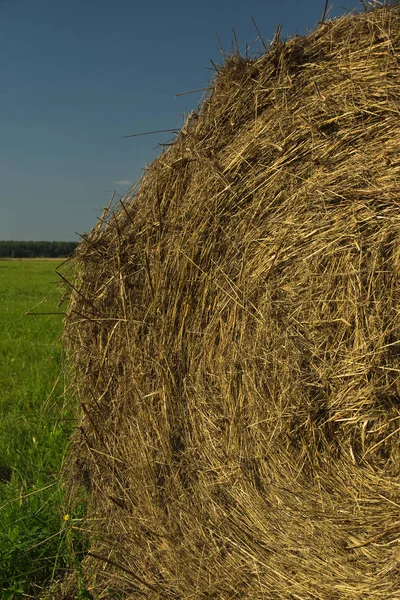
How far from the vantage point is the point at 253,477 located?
265 cm

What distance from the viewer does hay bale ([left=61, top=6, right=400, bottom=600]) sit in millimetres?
2422

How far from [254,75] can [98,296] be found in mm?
1340

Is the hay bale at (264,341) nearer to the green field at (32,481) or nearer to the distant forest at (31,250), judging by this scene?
the green field at (32,481)

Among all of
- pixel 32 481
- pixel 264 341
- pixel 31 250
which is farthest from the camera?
pixel 31 250

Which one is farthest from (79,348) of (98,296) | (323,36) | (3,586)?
(323,36)

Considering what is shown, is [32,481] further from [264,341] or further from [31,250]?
[31,250]

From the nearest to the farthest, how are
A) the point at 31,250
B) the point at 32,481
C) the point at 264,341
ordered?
1. the point at 264,341
2. the point at 32,481
3. the point at 31,250

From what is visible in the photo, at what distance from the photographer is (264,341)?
2.62m

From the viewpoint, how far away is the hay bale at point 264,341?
95.3 inches

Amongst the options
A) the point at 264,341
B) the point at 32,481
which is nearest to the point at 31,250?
the point at 32,481

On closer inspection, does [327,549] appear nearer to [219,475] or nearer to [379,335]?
[219,475]

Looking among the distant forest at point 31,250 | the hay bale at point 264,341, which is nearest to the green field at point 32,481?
the hay bale at point 264,341

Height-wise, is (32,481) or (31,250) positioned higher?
(31,250)

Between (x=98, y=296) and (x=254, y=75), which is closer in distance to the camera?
(x=254, y=75)
